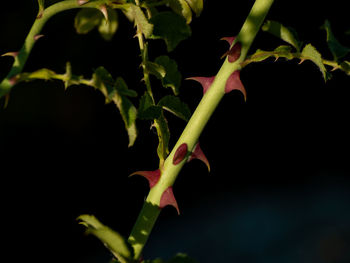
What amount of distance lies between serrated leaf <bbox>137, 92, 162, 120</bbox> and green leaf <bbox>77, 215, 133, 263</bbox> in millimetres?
119

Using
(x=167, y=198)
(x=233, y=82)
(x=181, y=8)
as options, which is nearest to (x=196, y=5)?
(x=181, y=8)

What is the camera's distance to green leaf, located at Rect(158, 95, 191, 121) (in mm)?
685

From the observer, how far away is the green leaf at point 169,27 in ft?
2.43

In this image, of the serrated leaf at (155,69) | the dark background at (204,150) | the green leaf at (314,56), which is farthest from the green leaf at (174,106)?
the dark background at (204,150)

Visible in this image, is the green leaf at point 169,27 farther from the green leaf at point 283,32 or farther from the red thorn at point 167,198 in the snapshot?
the red thorn at point 167,198

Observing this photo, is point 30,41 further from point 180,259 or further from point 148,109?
point 180,259

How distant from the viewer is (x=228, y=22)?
2.96 m

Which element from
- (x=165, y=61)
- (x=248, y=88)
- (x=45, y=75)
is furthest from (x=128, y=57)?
(x=45, y=75)

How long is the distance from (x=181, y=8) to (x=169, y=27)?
3 cm

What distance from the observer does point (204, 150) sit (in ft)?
12.8

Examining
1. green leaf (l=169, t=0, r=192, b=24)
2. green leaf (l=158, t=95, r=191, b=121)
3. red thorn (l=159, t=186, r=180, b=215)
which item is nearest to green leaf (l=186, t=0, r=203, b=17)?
green leaf (l=169, t=0, r=192, b=24)

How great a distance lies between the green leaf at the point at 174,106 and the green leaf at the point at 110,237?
166 millimetres

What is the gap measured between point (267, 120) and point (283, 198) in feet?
2.14

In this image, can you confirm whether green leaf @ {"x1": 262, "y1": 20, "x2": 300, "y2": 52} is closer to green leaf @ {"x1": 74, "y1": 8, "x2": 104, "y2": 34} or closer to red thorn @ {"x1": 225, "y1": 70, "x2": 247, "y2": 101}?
red thorn @ {"x1": 225, "y1": 70, "x2": 247, "y2": 101}
